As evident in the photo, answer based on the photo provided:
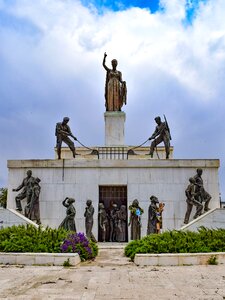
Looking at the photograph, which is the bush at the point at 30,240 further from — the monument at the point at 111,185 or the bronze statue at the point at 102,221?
the monument at the point at 111,185

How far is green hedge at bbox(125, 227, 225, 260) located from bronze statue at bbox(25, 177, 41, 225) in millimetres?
7580

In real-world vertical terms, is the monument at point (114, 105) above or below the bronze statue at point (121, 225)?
above

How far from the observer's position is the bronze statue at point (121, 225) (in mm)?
17828

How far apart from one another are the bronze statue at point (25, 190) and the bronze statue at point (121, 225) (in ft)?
14.5

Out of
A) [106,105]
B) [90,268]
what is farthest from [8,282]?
[106,105]

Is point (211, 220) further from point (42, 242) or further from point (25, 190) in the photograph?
point (25, 190)

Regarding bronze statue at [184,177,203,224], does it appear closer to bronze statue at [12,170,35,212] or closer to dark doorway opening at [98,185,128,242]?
dark doorway opening at [98,185,128,242]

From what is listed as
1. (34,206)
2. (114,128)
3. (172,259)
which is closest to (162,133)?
(114,128)

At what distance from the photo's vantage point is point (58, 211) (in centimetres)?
1870

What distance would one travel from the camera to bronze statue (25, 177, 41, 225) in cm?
1800

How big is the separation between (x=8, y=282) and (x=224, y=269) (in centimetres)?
509

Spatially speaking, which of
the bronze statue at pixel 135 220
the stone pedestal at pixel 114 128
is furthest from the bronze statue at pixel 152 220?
the stone pedestal at pixel 114 128

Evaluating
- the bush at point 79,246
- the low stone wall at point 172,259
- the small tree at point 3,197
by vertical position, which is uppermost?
the small tree at point 3,197

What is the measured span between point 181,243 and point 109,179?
8683mm
